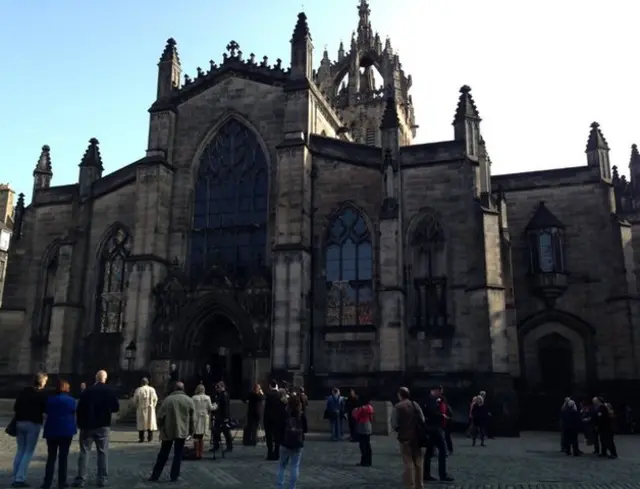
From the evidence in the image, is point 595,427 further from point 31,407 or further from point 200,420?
point 31,407

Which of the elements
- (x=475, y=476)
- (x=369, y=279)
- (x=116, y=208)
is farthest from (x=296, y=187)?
(x=475, y=476)

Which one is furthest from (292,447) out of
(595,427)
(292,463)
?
(595,427)

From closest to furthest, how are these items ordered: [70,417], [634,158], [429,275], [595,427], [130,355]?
[70,417]
[595,427]
[429,275]
[130,355]
[634,158]

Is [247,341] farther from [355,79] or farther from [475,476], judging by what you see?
[355,79]

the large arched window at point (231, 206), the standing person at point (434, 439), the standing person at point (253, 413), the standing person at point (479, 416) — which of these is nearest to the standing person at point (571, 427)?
the standing person at point (479, 416)

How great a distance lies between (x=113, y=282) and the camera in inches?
1194

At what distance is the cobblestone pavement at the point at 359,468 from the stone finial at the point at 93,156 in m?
17.2

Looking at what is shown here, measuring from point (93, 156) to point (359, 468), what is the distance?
24.8 metres

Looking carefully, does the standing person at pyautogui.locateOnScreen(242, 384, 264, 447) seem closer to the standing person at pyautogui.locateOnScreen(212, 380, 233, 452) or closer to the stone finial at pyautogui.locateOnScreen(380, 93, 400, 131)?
the standing person at pyautogui.locateOnScreen(212, 380, 233, 452)

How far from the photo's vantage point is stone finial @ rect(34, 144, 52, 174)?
111 ft

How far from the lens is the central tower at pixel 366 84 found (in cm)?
5062

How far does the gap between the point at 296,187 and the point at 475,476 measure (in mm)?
Result: 17025

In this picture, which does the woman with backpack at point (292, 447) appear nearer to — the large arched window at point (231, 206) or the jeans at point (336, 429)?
the jeans at point (336, 429)

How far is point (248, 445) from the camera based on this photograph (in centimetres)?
1708
